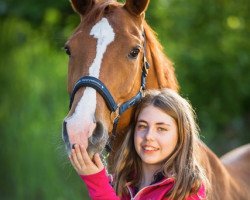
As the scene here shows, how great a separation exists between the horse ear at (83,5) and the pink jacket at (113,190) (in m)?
1.11

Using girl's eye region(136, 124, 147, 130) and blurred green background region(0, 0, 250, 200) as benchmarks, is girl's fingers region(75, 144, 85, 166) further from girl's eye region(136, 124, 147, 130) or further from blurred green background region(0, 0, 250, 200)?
blurred green background region(0, 0, 250, 200)

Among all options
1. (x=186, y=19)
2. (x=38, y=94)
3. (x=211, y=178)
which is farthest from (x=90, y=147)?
(x=186, y=19)

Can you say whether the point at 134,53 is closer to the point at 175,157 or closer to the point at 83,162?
the point at 175,157

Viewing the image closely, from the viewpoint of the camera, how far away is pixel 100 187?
327 cm

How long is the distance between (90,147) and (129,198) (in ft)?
1.36

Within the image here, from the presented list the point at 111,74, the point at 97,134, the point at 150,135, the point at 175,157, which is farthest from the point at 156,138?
the point at 111,74

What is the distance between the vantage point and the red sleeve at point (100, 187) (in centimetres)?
327

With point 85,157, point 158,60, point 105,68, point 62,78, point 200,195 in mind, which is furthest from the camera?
point 62,78

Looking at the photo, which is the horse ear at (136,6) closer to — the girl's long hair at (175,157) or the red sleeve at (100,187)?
the girl's long hair at (175,157)

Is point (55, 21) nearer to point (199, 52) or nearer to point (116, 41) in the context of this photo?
point (199, 52)

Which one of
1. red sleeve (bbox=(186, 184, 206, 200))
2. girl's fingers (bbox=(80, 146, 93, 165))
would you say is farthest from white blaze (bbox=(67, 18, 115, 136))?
red sleeve (bbox=(186, 184, 206, 200))

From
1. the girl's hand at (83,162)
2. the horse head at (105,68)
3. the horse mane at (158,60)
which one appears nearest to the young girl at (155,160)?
the girl's hand at (83,162)

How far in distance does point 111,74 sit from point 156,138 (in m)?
0.43

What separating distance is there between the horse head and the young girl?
10 centimetres
